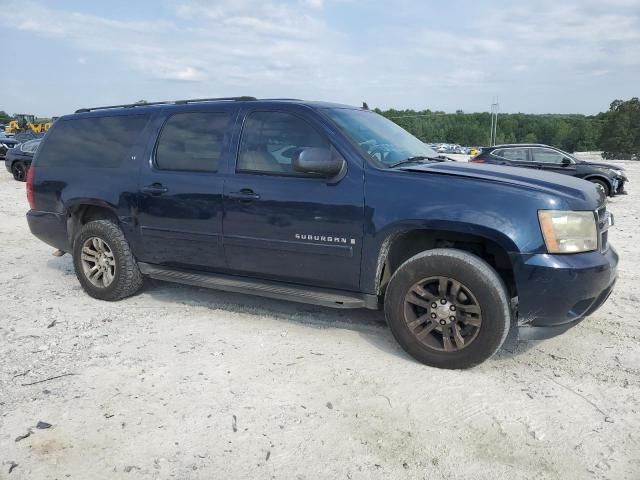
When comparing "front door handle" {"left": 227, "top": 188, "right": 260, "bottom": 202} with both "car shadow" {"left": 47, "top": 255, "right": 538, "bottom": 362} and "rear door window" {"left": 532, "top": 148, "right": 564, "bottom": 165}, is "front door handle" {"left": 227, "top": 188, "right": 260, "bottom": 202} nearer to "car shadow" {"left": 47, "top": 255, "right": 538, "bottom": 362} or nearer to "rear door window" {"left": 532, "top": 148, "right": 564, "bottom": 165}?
"car shadow" {"left": 47, "top": 255, "right": 538, "bottom": 362}

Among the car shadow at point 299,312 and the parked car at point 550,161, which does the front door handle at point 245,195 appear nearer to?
the car shadow at point 299,312

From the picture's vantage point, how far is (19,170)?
657 inches

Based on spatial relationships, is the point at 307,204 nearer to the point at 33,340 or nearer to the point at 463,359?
the point at 463,359

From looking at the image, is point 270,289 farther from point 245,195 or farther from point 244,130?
point 244,130

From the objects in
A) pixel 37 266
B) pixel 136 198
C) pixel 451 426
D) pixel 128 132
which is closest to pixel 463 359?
pixel 451 426

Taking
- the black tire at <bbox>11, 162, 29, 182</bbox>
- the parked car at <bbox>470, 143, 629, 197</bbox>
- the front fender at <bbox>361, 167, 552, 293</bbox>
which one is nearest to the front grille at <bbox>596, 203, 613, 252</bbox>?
the front fender at <bbox>361, 167, 552, 293</bbox>

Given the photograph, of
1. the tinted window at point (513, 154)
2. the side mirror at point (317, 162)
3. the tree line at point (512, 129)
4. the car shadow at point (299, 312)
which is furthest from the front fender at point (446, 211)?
the tree line at point (512, 129)

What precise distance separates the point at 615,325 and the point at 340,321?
90.4 inches

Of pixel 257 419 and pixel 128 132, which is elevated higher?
pixel 128 132

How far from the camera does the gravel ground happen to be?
2.57 metres

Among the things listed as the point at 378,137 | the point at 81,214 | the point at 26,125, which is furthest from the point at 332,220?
the point at 26,125

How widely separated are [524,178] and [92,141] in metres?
3.94

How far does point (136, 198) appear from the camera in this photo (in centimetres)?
463

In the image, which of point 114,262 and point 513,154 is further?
point 513,154
